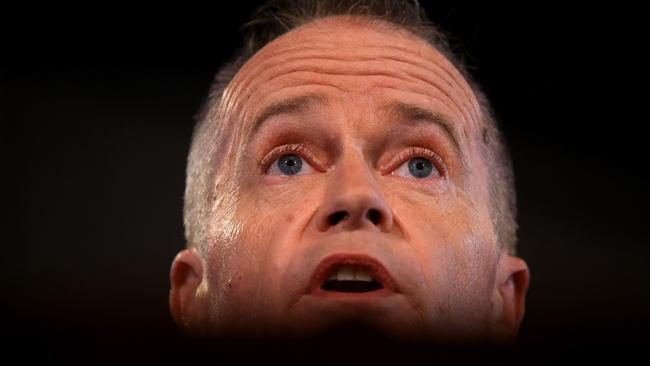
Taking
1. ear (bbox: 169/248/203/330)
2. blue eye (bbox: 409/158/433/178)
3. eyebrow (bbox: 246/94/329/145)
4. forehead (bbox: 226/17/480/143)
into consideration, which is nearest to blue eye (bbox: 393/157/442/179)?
blue eye (bbox: 409/158/433/178)

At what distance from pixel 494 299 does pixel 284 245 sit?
62 cm

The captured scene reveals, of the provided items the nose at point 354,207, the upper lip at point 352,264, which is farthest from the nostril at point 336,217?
the upper lip at point 352,264

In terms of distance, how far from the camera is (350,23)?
2.12m

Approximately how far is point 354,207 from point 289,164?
0.33m

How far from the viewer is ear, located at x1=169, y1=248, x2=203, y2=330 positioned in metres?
2.03

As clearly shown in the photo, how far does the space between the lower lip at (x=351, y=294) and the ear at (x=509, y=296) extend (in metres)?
0.51

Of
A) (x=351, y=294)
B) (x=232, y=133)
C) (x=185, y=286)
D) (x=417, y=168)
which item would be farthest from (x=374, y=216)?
(x=185, y=286)

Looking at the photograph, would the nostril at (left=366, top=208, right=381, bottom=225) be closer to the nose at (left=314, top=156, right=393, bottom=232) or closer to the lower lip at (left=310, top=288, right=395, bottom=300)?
the nose at (left=314, top=156, right=393, bottom=232)

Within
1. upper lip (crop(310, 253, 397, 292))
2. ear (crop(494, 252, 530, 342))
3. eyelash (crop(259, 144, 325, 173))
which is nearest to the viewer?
upper lip (crop(310, 253, 397, 292))

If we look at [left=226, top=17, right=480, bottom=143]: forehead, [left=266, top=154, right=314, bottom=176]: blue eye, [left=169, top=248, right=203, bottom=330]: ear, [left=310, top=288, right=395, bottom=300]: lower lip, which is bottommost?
[left=310, top=288, right=395, bottom=300]: lower lip

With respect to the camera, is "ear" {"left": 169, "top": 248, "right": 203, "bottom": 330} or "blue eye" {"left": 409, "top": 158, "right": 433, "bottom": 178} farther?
"ear" {"left": 169, "top": 248, "right": 203, "bottom": 330}

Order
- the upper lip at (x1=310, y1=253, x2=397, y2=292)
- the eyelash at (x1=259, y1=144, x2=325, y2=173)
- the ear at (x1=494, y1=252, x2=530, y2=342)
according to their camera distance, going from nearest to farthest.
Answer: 1. the upper lip at (x1=310, y1=253, x2=397, y2=292)
2. the eyelash at (x1=259, y1=144, x2=325, y2=173)
3. the ear at (x1=494, y1=252, x2=530, y2=342)

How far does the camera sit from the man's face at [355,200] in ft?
5.19

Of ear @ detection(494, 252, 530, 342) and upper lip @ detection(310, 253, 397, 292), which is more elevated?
ear @ detection(494, 252, 530, 342)
